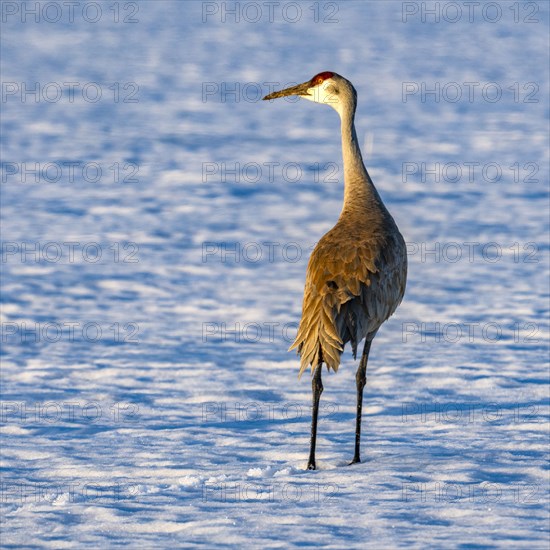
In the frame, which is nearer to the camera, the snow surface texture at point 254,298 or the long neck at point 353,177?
the snow surface texture at point 254,298

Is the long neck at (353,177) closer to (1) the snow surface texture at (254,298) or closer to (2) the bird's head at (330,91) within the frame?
(2) the bird's head at (330,91)

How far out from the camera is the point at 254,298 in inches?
456

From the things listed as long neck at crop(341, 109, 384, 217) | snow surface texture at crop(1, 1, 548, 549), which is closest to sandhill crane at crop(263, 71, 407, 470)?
long neck at crop(341, 109, 384, 217)

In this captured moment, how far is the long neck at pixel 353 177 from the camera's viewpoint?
7363 millimetres

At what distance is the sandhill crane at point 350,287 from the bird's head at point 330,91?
2.26 feet

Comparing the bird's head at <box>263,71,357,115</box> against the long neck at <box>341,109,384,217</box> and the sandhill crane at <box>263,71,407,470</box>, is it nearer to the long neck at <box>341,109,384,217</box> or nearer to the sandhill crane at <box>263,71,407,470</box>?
the long neck at <box>341,109,384,217</box>

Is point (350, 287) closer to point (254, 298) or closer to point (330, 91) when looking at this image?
point (330, 91)

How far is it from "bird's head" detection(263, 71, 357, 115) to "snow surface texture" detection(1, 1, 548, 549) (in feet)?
7.38

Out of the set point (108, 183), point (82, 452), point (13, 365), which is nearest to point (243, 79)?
point (108, 183)

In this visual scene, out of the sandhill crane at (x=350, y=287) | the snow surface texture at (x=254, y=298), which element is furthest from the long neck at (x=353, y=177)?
the snow surface texture at (x=254, y=298)

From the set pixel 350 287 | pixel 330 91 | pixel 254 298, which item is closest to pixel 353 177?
pixel 330 91

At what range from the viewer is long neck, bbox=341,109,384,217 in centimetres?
736

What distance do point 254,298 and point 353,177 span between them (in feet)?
14.0

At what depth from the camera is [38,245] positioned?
13.4 m
